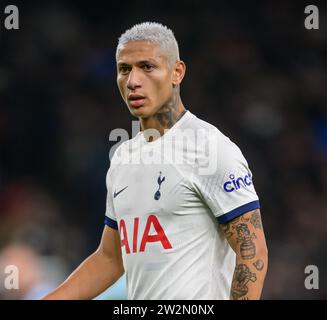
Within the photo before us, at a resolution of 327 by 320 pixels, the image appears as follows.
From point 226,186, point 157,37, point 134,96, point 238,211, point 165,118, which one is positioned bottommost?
point 238,211

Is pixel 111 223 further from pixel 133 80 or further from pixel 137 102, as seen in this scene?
pixel 133 80

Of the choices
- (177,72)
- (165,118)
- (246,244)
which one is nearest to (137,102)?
(165,118)

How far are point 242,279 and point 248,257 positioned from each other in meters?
0.11

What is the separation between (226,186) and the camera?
12.9ft

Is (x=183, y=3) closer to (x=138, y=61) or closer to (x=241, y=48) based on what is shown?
(x=241, y=48)

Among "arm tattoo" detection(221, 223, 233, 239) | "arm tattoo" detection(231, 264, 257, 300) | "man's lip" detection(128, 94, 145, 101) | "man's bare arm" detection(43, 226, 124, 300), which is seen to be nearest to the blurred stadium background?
"man's bare arm" detection(43, 226, 124, 300)

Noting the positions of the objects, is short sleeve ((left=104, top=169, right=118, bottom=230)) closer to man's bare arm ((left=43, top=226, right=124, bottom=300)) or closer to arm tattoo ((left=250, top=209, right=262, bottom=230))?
man's bare arm ((left=43, top=226, right=124, bottom=300))

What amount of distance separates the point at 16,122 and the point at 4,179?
0.85 m

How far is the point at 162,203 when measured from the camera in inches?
159

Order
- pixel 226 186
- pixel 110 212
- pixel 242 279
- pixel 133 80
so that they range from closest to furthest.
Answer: pixel 242 279
pixel 226 186
pixel 133 80
pixel 110 212

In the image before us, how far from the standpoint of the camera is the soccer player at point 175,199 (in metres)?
3.91

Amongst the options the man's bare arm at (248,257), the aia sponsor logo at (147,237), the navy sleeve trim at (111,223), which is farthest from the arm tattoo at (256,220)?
the navy sleeve trim at (111,223)

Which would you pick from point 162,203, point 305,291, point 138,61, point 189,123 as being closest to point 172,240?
point 162,203

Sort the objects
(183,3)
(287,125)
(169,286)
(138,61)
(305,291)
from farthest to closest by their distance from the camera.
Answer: (183,3), (287,125), (305,291), (138,61), (169,286)
